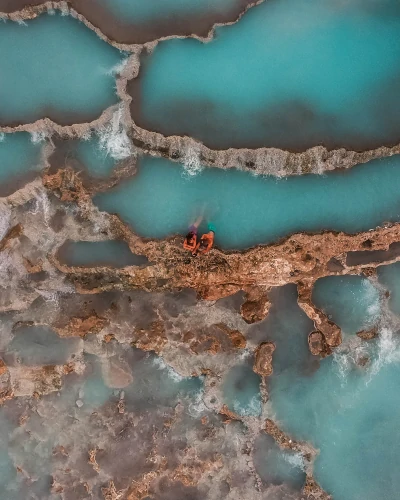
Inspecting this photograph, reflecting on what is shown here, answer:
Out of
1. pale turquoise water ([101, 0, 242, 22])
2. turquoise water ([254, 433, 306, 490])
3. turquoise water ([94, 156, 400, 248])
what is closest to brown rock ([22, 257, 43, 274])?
turquoise water ([94, 156, 400, 248])

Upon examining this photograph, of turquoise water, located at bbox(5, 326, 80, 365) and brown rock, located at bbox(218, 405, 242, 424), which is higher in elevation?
turquoise water, located at bbox(5, 326, 80, 365)

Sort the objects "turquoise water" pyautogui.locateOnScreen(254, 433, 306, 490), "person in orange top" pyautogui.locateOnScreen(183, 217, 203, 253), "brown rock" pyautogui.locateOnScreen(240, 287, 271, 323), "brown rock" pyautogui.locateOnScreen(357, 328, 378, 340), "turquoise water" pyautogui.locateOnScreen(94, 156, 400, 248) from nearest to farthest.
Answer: "person in orange top" pyautogui.locateOnScreen(183, 217, 203, 253)
"turquoise water" pyautogui.locateOnScreen(94, 156, 400, 248)
"brown rock" pyautogui.locateOnScreen(240, 287, 271, 323)
"brown rock" pyautogui.locateOnScreen(357, 328, 378, 340)
"turquoise water" pyautogui.locateOnScreen(254, 433, 306, 490)

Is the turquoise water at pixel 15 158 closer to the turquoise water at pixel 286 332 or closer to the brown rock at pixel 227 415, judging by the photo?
the turquoise water at pixel 286 332

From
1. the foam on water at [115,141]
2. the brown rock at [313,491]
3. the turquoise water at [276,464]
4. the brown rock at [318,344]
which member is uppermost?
the foam on water at [115,141]

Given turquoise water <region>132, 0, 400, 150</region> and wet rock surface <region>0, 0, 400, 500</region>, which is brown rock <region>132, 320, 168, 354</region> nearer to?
wet rock surface <region>0, 0, 400, 500</region>

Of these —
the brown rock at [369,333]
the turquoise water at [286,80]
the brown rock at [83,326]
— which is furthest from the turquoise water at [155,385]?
the turquoise water at [286,80]

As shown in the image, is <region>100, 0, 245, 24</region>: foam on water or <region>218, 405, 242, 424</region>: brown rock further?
<region>218, 405, 242, 424</region>: brown rock

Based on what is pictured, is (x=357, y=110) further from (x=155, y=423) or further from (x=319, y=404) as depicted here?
(x=155, y=423)

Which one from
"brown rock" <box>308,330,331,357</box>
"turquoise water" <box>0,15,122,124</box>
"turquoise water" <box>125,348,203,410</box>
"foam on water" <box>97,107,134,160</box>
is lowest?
"turquoise water" <box>125,348,203,410</box>
